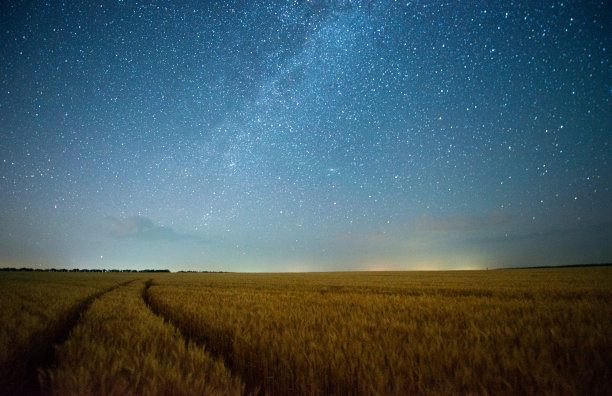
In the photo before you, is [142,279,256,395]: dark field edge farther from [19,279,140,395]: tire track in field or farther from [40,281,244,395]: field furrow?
[19,279,140,395]: tire track in field

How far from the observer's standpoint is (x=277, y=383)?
10.1 ft

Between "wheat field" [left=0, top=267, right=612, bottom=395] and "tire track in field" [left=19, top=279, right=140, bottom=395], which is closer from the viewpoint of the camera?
"wheat field" [left=0, top=267, right=612, bottom=395]

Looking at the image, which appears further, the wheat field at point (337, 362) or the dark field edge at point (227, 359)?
the dark field edge at point (227, 359)

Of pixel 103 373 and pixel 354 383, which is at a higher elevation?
pixel 103 373

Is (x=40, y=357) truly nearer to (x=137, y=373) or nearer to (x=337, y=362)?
(x=137, y=373)

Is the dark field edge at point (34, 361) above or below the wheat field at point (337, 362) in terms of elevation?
below

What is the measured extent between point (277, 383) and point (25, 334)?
432cm

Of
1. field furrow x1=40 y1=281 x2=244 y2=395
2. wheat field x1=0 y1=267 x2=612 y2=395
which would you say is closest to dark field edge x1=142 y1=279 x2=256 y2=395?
wheat field x1=0 y1=267 x2=612 y2=395

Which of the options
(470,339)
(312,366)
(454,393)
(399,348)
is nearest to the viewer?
(454,393)

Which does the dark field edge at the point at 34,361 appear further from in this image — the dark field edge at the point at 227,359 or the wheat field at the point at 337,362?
the dark field edge at the point at 227,359

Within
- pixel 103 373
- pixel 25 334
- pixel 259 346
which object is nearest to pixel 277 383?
pixel 259 346

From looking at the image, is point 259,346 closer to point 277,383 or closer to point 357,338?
point 277,383

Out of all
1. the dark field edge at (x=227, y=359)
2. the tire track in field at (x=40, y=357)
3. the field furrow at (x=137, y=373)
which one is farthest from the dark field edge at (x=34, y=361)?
the dark field edge at (x=227, y=359)

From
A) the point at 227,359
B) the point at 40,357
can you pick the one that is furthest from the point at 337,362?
the point at 40,357
